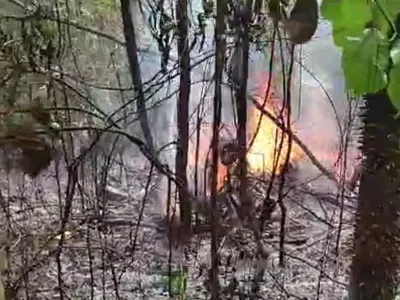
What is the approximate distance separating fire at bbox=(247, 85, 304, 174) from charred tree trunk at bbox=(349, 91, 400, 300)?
0.20 feet

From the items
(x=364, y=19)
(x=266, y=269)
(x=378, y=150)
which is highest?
(x=364, y=19)

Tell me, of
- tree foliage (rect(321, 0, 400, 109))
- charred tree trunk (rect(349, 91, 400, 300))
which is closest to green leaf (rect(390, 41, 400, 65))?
tree foliage (rect(321, 0, 400, 109))

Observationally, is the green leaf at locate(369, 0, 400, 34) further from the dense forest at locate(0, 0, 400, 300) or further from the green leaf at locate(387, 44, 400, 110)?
the dense forest at locate(0, 0, 400, 300)

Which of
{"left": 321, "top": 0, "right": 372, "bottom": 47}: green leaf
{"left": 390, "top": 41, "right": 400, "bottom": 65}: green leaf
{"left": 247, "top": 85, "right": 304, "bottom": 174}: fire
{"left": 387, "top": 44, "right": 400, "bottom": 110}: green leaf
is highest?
{"left": 321, "top": 0, "right": 372, "bottom": 47}: green leaf

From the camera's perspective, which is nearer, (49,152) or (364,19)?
(364,19)

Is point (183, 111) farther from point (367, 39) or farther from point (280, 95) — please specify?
point (367, 39)

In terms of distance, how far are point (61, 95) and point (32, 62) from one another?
1.5 inches

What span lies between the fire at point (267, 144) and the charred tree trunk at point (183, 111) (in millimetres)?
55

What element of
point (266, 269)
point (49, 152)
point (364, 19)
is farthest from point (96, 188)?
point (364, 19)

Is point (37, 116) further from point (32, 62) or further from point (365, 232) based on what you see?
point (365, 232)

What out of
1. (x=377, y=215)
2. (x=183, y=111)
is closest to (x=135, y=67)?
(x=183, y=111)

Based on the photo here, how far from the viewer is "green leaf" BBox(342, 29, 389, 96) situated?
0.29 meters

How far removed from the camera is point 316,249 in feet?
1.79

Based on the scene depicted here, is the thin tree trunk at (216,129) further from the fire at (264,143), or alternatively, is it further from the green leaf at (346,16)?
the green leaf at (346,16)
